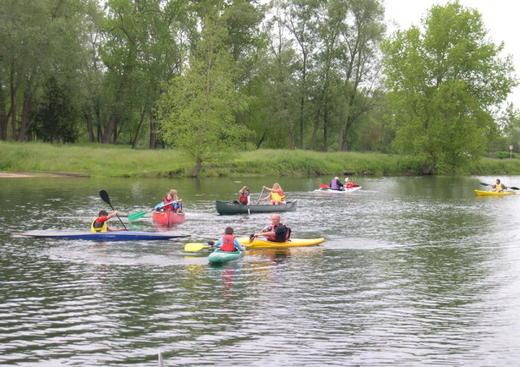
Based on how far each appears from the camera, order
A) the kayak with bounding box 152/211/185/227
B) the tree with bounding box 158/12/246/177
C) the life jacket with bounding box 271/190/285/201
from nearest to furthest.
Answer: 1. the kayak with bounding box 152/211/185/227
2. the life jacket with bounding box 271/190/285/201
3. the tree with bounding box 158/12/246/177

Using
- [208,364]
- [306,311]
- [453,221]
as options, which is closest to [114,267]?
[306,311]

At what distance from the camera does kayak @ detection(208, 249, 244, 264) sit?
17.6 meters

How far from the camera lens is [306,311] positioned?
41.4 feet

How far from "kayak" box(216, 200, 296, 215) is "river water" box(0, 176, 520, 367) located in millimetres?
2262

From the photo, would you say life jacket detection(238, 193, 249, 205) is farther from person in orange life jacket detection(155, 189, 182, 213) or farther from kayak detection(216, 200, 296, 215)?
person in orange life jacket detection(155, 189, 182, 213)

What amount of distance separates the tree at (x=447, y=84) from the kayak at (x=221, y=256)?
49.6 meters

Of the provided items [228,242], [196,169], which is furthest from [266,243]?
[196,169]

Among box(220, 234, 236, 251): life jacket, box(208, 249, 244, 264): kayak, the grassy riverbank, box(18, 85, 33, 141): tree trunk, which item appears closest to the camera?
box(208, 249, 244, 264): kayak

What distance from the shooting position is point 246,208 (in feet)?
96.3

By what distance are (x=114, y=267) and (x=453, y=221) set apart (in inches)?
655

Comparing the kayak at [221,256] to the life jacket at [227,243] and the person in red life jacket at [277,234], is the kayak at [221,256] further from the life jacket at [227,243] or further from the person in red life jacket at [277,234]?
the person in red life jacket at [277,234]

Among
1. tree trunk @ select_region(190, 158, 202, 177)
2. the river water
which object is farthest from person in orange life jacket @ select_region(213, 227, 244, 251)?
tree trunk @ select_region(190, 158, 202, 177)

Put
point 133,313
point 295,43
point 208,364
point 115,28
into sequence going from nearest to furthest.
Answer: point 208,364, point 133,313, point 115,28, point 295,43

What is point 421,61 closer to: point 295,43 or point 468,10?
point 468,10
